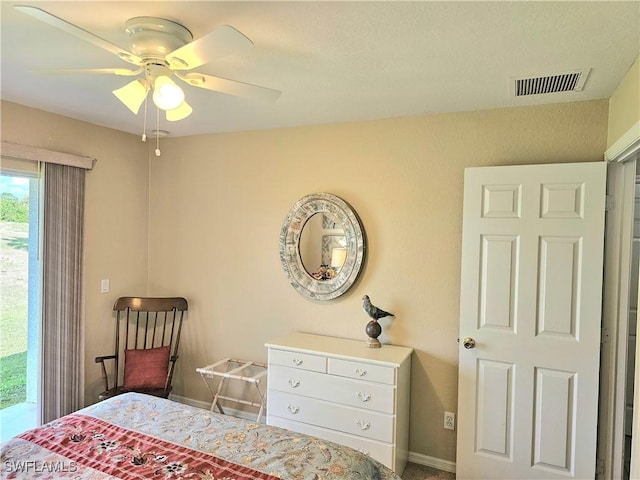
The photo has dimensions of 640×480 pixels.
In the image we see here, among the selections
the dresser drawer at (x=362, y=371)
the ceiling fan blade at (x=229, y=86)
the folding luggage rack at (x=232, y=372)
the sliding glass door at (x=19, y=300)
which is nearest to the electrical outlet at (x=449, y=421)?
the dresser drawer at (x=362, y=371)

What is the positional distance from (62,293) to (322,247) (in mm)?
1988

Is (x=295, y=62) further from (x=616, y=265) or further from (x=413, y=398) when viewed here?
(x=413, y=398)

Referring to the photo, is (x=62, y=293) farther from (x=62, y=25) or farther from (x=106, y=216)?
(x=62, y=25)

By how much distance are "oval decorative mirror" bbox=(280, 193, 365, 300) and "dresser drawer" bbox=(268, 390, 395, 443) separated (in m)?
0.77

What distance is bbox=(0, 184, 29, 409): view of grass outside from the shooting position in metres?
2.85

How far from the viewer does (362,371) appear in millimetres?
2656

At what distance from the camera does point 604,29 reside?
1640mm

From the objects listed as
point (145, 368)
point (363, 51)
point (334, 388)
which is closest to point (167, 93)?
point (363, 51)

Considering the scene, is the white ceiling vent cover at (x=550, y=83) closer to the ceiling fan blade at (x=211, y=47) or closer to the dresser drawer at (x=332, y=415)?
the ceiling fan blade at (x=211, y=47)

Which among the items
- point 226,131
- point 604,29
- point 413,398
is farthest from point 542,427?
point 226,131

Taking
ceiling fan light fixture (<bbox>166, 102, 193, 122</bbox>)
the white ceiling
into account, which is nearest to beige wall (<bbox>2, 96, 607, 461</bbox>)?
the white ceiling

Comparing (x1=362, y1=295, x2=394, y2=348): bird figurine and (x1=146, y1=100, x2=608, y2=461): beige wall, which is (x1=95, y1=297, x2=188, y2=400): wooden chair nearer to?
(x1=146, y1=100, x2=608, y2=461): beige wall

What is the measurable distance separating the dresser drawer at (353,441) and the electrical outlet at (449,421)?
0.48 meters

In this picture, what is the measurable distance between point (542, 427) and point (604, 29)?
2.16 meters
